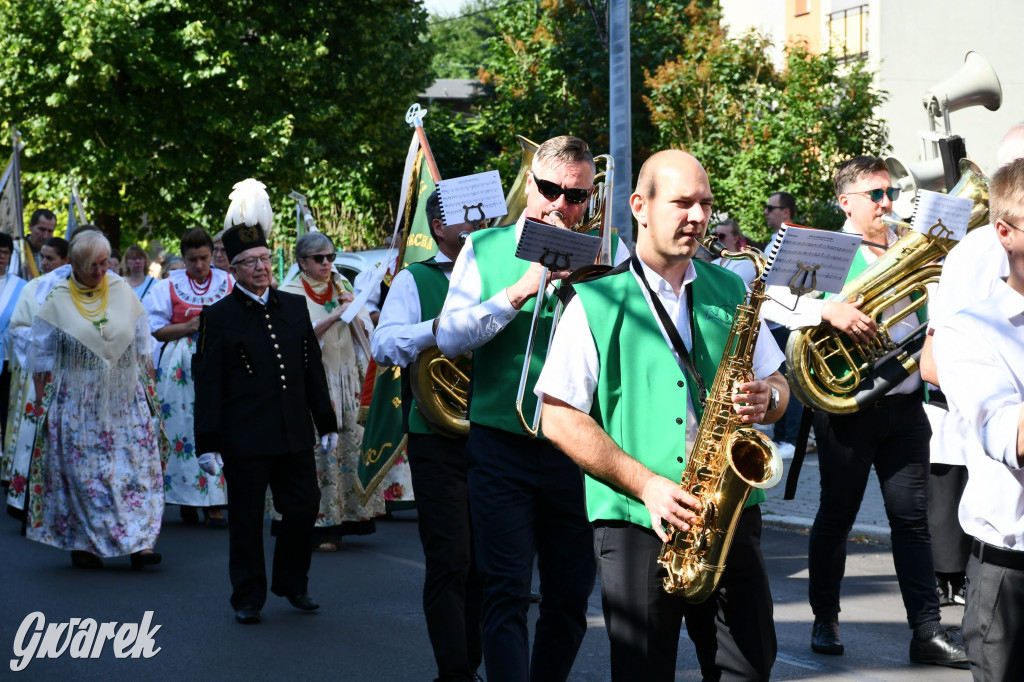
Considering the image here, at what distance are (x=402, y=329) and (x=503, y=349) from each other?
688 millimetres

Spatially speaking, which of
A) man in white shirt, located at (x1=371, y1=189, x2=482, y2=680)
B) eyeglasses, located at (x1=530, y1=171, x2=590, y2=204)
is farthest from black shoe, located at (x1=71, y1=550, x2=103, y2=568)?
eyeglasses, located at (x1=530, y1=171, x2=590, y2=204)

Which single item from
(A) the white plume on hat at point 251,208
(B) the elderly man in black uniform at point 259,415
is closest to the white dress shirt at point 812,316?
(B) the elderly man in black uniform at point 259,415

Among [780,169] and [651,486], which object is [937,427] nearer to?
[651,486]

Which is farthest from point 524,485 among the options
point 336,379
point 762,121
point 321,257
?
point 762,121

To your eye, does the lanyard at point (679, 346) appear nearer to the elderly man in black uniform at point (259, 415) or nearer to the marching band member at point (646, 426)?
the marching band member at point (646, 426)

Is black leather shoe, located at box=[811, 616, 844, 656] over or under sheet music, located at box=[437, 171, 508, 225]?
under

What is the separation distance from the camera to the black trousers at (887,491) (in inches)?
232

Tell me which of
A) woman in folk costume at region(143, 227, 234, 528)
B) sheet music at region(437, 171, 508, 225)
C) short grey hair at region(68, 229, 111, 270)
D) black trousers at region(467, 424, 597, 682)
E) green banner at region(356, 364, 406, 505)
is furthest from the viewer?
woman in folk costume at region(143, 227, 234, 528)

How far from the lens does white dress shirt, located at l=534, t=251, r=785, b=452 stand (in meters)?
3.64

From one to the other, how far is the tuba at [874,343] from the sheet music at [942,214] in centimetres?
3

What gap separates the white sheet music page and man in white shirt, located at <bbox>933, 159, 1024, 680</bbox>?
987 mm

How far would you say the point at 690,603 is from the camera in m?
3.65

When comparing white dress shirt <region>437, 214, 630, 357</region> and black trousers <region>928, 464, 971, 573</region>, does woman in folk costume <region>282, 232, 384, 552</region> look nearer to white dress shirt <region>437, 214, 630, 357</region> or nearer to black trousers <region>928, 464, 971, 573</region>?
black trousers <region>928, 464, 971, 573</region>

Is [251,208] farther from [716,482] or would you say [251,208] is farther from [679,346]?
[716,482]
